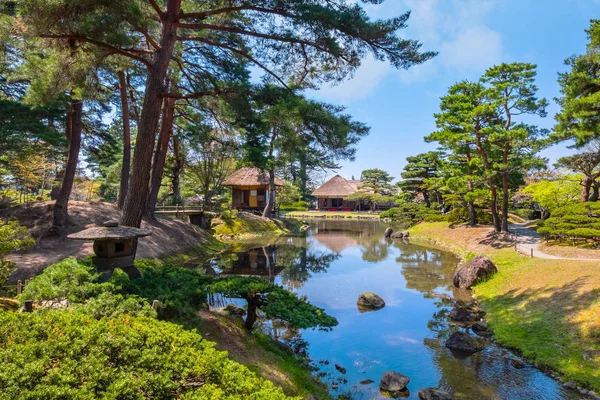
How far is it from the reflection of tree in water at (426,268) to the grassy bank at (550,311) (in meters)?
1.53

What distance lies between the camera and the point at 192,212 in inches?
744

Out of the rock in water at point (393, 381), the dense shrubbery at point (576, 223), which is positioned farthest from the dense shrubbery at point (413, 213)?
the rock in water at point (393, 381)

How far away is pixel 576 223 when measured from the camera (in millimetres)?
12062

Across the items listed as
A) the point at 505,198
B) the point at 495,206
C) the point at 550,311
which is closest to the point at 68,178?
the point at 550,311

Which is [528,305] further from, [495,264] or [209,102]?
[209,102]

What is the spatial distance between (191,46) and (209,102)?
173 cm

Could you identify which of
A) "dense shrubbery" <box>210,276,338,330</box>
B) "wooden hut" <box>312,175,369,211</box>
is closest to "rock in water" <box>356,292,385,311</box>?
"dense shrubbery" <box>210,276,338,330</box>

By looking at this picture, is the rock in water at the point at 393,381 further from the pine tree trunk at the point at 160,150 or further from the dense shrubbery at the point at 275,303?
the pine tree trunk at the point at 160,150

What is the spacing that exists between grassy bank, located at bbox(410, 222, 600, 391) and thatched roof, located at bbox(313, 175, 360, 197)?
30.9 metres

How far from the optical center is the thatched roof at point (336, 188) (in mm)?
42697

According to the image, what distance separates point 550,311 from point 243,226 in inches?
724

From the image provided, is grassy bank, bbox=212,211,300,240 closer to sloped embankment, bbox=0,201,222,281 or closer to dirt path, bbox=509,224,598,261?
sloped embankment, bbox=0,201,222,281

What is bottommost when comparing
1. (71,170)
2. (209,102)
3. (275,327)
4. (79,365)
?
(275,327)

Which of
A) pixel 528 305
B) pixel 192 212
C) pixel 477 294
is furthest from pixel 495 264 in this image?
pixel 192 212
